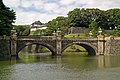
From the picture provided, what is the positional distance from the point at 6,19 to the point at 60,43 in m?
14.3

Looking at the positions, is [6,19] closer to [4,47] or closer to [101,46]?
[4,47]

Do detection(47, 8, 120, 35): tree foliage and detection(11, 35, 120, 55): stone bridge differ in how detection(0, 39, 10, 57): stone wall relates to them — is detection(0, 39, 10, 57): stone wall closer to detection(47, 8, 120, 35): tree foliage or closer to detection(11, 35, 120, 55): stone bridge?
detection(11, 35, 120, 55): stone bridge

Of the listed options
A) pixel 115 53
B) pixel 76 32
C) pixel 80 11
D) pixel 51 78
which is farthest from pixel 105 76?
pixel 80 11

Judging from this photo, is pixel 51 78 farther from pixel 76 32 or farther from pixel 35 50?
pixel 76 32

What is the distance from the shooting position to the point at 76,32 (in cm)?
10425

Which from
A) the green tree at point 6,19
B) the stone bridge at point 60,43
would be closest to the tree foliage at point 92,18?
the stone bridge at point 60,43

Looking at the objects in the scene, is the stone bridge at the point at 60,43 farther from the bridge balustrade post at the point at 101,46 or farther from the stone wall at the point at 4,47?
the stone wall at the point at 4,47

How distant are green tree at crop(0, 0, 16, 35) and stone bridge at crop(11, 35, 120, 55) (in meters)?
4.37

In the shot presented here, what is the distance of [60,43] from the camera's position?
221 feet

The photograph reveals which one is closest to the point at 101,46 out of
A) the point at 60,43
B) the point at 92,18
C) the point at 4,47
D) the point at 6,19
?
the point at 60,43

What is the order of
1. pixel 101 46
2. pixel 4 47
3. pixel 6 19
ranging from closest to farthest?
1. pixel 6 19
2. pixel 4 47
3. pixel 101 46

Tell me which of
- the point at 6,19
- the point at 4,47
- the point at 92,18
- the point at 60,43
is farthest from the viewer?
the point at 92,18

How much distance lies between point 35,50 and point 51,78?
6433 cm

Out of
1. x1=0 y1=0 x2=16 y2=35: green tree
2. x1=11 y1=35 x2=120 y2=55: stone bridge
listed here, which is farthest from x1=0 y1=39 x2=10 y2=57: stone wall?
x1=0 y1=0 x2=16 y2=35: green tree
